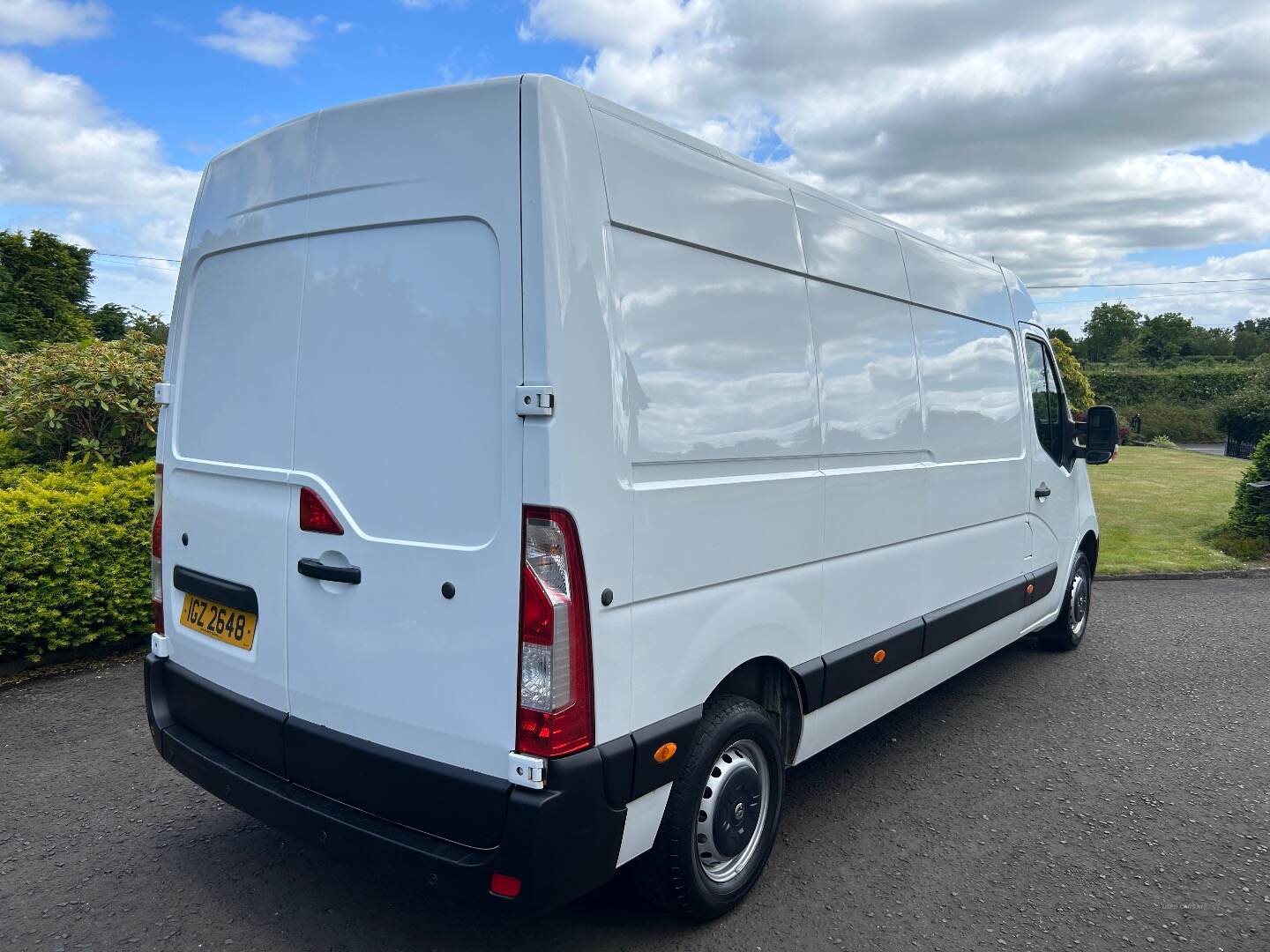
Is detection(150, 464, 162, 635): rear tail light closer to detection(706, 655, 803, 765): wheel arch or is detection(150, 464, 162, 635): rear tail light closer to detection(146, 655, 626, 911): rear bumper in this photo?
detection(146, 655, 626, 911): rear bumper

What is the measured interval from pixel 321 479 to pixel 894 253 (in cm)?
262

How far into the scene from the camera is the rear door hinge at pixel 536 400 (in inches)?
87.4

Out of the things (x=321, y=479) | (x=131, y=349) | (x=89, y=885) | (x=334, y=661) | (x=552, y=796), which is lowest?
(x=89, y=885)

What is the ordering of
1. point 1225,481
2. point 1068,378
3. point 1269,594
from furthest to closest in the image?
1. point 1068,378
2. point 1225,481
3. point 1269,594

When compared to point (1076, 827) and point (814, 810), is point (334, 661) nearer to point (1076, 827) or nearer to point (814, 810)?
point (814, 810)

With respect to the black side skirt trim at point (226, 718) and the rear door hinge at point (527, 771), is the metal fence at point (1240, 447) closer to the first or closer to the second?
the rear door hinge at point (527, 771)

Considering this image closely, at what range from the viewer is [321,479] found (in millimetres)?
2682

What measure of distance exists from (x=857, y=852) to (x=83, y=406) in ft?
20.7

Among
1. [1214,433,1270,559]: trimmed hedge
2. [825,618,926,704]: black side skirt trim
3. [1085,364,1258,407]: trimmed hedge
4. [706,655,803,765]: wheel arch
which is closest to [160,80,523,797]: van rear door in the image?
[706,655,803,765]: wheel arch

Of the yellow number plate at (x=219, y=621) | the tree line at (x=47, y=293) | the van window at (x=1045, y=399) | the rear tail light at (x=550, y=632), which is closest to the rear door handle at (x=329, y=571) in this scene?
the yellow number plate at (x=219, y=621)

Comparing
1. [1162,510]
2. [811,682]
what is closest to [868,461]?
[811,682]

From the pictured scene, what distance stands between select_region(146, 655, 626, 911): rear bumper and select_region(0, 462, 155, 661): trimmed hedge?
329cm

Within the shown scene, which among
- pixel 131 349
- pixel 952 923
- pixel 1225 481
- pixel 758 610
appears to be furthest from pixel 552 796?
pixel 1225 481

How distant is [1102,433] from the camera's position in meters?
5.52
